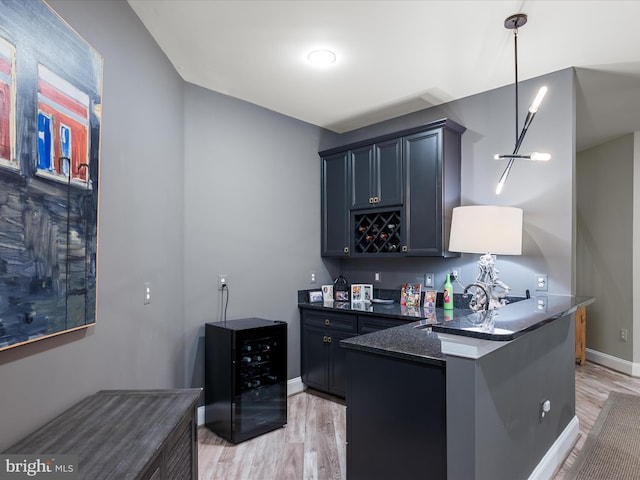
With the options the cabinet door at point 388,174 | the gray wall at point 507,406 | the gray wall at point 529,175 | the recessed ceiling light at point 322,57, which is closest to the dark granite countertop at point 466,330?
the gray wall at point 507,406

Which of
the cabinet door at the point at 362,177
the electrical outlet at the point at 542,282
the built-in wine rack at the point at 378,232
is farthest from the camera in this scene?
the cabinet door at the point at 362,177

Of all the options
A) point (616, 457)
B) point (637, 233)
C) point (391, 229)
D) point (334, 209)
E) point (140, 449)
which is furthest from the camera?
point (637, 233)

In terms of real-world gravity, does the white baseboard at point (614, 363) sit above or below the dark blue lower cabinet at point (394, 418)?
below

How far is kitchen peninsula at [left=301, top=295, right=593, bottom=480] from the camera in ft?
5.12

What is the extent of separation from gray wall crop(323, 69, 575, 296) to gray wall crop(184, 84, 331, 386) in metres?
1.40

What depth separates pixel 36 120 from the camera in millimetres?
1259

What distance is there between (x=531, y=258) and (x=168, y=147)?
9.24 ft

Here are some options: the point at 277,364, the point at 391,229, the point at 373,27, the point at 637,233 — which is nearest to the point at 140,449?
the point at 277,364

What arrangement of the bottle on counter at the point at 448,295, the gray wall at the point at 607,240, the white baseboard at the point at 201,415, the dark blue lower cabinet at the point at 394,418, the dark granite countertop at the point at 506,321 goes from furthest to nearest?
1. the gray wall at the point at 607,240
2. the bottle on counter at the point at 448,295
3. the white baseboard at the point at 201,415
4. the dark blue lower cabinet at the point at 394,418
5. the dark granite countertop at the point at 506,321

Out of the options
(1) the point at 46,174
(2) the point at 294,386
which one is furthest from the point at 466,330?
(2) the point at 294,386

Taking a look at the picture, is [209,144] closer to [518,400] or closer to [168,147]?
[168,147]

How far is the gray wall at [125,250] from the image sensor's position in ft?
4.40

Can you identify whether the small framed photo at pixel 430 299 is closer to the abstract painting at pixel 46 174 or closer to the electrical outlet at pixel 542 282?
the electrical outlet at pixel 542 282

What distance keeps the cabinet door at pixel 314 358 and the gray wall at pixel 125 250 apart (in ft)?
4.31
